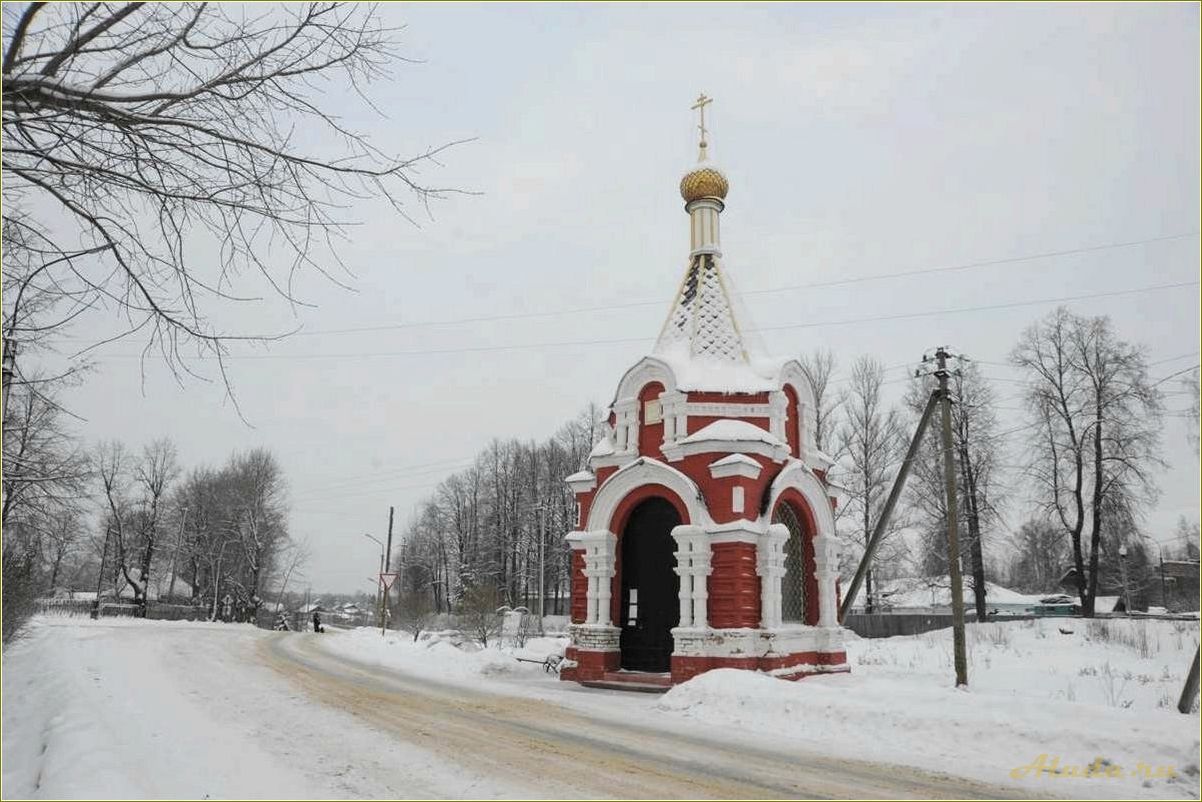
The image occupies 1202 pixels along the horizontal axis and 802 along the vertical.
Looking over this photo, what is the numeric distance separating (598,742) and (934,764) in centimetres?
347

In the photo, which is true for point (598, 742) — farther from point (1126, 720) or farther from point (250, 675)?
point (250, 675)

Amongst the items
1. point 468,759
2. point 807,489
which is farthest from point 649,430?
point 468,759

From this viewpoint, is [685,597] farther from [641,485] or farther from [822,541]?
[822,541]

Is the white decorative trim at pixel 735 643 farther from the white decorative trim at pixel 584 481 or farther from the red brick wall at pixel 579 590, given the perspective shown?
the white decorative trim at pixel 584 481

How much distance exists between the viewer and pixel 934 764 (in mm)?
7762

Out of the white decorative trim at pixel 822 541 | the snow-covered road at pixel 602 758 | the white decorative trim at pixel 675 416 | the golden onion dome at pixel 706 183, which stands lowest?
the snow-covered road at pixel 602 758

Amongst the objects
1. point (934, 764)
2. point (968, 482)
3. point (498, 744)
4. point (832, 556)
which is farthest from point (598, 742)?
point (968, 482)

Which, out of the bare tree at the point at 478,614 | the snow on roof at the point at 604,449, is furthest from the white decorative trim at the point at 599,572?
the bare tree at the point at 478,614

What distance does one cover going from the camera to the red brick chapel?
13750mm

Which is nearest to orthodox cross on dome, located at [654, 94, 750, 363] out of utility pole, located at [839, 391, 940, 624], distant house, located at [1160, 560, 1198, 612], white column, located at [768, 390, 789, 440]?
white column, located at [768, 390, 789, 440]

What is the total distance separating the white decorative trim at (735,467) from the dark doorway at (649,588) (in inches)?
57.8

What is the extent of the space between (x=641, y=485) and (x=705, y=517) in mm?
1509

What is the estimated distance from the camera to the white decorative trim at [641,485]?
14117 mm

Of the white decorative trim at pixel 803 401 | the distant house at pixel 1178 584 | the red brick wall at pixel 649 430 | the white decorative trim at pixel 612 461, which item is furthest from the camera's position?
the distant house at pixel 1178 584
